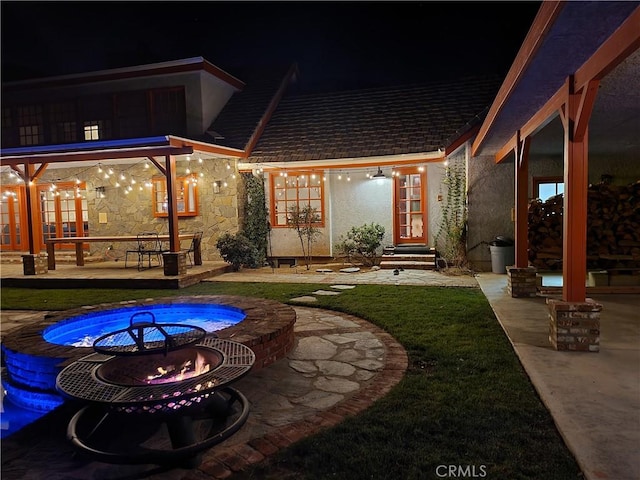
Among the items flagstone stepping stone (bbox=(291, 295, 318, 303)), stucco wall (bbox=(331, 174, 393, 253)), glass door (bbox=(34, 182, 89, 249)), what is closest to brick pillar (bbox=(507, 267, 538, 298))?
flagstone stepping stone (bbox=(291, 295, 318, 303))

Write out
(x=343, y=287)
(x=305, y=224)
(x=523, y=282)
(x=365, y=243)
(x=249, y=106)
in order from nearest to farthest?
(x=523, y=282) < (x=343, y=287) < (x=365, y=243) < (x=305, y=224) < (x=249, y=106)

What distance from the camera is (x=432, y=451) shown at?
2574mm

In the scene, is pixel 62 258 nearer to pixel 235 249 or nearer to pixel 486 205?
pixel 235 249

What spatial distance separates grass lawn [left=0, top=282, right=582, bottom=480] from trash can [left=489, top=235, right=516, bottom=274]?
186 inches

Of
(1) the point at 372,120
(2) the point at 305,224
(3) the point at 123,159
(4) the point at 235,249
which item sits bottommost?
(4) the point at 235,249

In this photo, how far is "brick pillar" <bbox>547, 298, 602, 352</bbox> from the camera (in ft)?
14.1

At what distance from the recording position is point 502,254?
9.52 meters

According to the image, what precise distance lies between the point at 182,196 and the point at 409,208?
19.9 ft

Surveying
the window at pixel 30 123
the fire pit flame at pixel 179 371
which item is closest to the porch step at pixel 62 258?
the window at pixel 30 123

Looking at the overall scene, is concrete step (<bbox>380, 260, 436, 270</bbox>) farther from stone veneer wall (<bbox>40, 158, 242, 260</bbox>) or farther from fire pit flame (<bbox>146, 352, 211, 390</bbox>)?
fire pit flame (<bbox>146, 352, 211, 390</bbox>)

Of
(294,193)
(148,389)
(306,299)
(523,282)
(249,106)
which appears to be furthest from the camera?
(249,106)

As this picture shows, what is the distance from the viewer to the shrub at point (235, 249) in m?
10.6

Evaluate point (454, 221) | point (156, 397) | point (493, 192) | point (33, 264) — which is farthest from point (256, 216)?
point (156, 397)

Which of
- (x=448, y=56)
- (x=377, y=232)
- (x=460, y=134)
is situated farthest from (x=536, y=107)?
(x=448, y=56)
